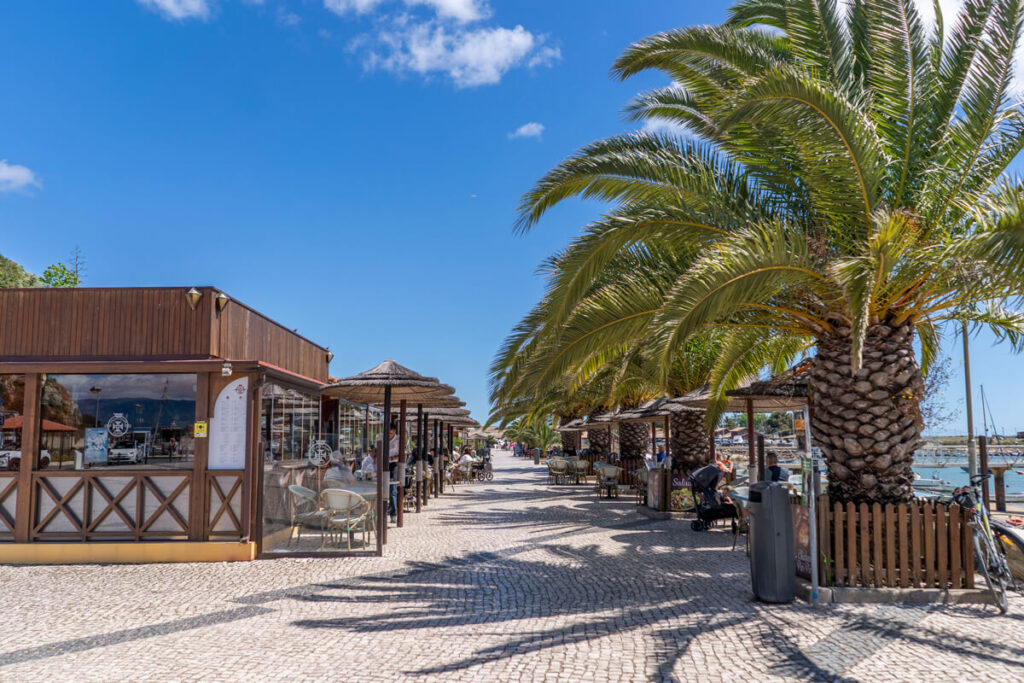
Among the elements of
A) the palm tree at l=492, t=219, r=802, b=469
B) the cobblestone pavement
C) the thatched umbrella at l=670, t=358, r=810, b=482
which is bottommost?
the cobblestone pavement

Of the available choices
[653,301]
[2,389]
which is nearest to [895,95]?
Answer: [653,301]

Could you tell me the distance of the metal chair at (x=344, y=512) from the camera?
10273 mm

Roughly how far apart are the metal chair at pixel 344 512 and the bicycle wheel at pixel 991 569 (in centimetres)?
741

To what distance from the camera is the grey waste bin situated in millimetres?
6977

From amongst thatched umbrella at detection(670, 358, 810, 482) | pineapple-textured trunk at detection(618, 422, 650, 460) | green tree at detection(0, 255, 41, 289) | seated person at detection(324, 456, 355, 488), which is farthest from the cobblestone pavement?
green tree at detection(0, 255, 41, 289)

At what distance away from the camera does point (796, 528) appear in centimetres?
770

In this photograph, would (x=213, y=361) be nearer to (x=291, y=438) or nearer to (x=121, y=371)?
(x=121, y=371)

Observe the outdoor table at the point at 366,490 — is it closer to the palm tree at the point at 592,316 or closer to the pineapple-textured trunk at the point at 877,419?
the palm tree at the point at 592,316

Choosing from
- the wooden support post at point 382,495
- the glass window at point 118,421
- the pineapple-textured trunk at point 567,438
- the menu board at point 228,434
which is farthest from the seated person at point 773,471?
the pineapple-textured trunk at point 567,438

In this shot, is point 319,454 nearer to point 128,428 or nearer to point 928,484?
point 128,428

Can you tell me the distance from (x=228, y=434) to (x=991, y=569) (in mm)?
9281

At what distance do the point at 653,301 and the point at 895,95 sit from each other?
3340 mm

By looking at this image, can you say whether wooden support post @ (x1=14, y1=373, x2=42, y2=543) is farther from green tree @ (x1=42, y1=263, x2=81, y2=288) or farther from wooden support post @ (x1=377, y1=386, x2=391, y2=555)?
green tree @ (x1=42, y1=263, x2=81, y2=288)

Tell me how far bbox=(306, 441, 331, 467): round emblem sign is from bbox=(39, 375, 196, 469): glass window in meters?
3.88
